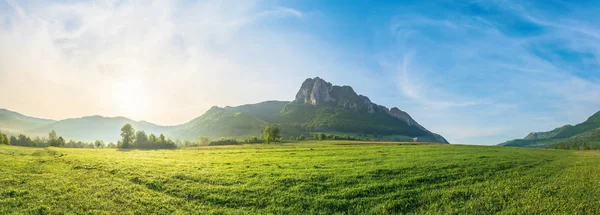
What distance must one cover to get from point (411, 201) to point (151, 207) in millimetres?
17068

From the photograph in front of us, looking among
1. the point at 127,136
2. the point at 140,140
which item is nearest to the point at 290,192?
the point at 127,136

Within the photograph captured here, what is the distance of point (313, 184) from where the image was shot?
2369 cm

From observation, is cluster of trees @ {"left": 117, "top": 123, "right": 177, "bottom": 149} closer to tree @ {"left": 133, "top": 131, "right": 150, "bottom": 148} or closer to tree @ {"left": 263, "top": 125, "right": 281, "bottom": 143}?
tree @ {"left": 133, "top": 131, "right": 150, "bottom": 148}

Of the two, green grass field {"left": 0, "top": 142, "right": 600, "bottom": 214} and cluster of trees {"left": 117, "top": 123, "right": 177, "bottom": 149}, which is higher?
cluster of trees {"left": 117, "top": 123, "right": 177, "bottom": 149}

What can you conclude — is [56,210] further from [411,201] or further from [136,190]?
[411,201]

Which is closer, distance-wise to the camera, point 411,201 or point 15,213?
point 15,213

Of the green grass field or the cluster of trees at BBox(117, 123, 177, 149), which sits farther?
the cluster of trees at BBox(117, 123, 177, 149)

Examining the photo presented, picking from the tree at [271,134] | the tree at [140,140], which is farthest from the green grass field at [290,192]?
the tree at [271,134]

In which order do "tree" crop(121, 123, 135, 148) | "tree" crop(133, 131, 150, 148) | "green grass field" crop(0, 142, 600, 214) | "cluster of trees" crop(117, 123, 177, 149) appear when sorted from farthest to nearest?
"tree" crop(133, 131, 150, 148) → "cluster of trees" crop(117, 123, 177, 149) → "tree" crop(121, 123, 135, 148) → "green grass field" crop(0, 142, 600, 214)

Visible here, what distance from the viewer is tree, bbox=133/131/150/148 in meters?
106

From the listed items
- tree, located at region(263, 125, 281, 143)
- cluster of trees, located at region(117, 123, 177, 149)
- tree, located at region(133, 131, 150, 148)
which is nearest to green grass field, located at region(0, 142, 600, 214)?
cluster of trees, located at region(117, 123, 177, 149)

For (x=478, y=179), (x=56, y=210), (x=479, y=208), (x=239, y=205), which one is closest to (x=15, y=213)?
(x=56, y=210)

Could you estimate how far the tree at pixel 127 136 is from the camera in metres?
103

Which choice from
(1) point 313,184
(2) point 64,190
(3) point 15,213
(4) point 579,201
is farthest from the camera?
(1) point 313,184
